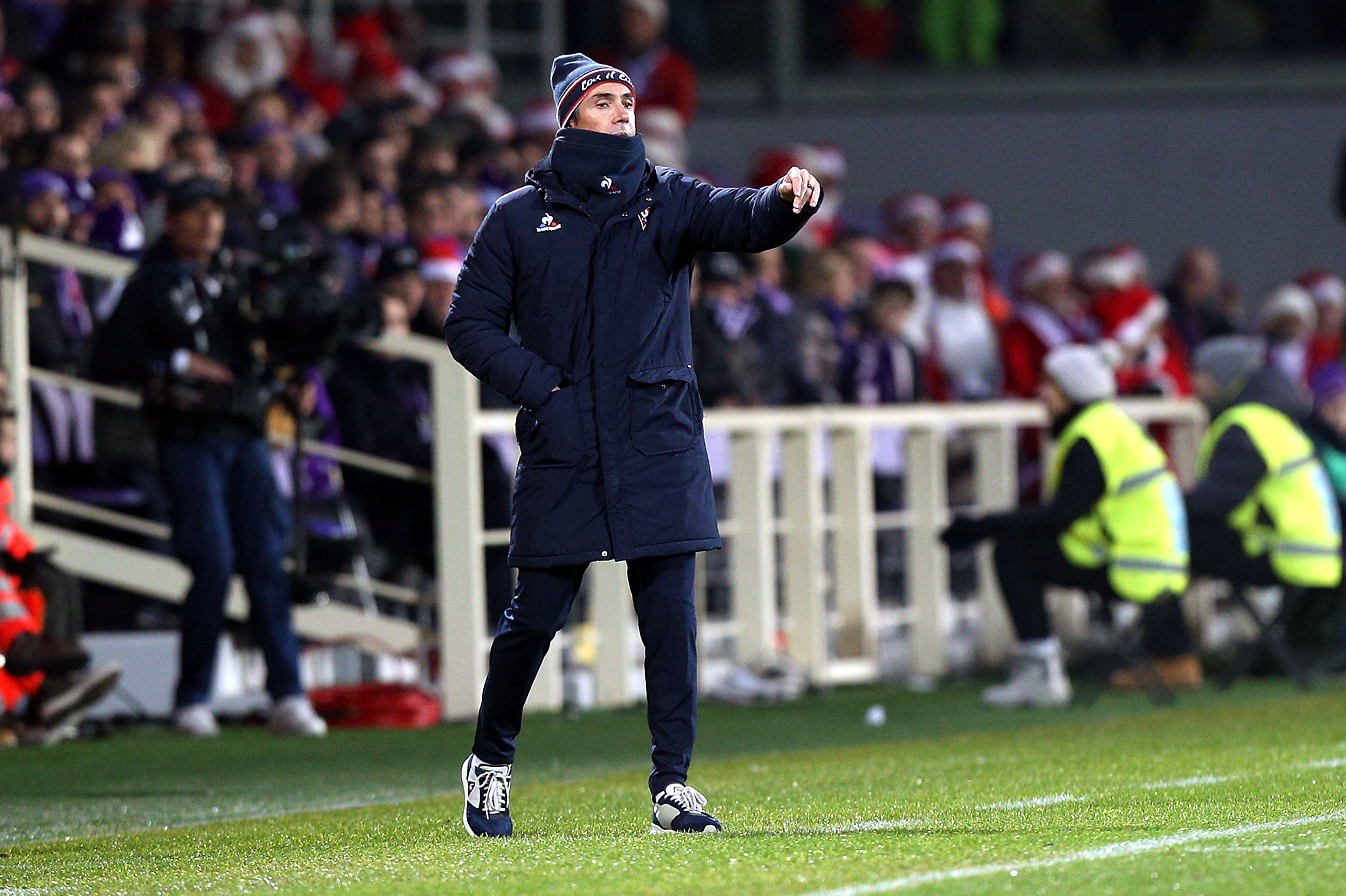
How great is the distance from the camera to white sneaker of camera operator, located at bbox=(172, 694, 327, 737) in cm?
1007

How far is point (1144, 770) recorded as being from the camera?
7781mm

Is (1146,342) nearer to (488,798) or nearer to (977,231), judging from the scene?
(977,231)

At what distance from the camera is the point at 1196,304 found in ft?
56.1

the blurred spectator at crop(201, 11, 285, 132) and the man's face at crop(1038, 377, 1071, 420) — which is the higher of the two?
the blurred spectator at crop(201, 11, 285, 132)

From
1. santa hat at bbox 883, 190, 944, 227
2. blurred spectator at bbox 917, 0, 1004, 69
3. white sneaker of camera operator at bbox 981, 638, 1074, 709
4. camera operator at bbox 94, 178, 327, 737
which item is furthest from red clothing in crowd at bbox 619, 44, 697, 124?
camera operator at bbox 94, 178, 327, 737

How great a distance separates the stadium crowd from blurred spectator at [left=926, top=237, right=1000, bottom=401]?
0.06 feet

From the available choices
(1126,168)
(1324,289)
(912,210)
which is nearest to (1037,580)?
(912,210)

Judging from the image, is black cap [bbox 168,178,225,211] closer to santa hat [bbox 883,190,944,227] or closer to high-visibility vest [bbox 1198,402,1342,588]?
high-visibility vest [bbox 1198,402,1342,588]

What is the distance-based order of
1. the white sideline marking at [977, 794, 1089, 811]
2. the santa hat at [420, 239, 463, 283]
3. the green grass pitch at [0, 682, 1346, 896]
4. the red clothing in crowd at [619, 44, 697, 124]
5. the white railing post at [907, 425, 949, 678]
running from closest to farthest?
the green grass pitch at [0, 682, 1346, 896], the white sideline marking at [977, 794, 1089, 811], the santa hat at [420, 239, 463, 283], the white railing post at [907, 425, 949, 678], the red clothing in crowd at [619, 44, 697, 124]

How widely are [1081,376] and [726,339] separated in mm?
1968

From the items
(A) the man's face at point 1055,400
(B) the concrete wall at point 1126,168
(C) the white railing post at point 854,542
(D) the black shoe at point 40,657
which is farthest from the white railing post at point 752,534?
(B) the concrete wall at point 1126,168

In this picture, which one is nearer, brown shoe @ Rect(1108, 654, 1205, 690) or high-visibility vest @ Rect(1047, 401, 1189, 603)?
high-visibility vest @ Rect(1047, 401, 1189, 603)

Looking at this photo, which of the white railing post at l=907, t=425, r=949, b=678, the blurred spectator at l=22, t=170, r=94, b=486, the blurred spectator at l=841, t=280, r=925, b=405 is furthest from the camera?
the blurred spectator at l=841, t=280, r=925, b=405

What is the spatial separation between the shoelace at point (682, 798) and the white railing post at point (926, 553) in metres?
6.53
